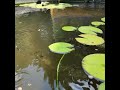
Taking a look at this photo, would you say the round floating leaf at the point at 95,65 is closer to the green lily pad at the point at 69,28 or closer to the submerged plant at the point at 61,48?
the submerged plant at the point at 61,48

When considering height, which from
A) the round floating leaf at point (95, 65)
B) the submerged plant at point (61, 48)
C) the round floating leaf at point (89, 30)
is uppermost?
the round floating leaf at point (89, 30)

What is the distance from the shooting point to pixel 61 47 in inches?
112

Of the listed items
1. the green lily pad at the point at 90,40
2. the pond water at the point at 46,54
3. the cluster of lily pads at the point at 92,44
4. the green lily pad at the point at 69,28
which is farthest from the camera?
the green lily pad at the point at 69,28

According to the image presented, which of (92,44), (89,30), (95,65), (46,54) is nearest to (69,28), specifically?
(89,30)

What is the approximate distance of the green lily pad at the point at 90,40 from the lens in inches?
119

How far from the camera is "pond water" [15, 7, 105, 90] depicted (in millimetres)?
2027

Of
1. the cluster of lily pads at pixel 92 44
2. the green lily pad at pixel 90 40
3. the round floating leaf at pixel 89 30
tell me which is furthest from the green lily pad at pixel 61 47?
the round floating leaf at pixel 89 30

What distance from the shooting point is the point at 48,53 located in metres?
2.72

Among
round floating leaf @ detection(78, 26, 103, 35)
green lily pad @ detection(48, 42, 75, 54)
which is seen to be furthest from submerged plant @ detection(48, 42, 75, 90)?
round floating leaf @ detection(78, 26, 103, 35)

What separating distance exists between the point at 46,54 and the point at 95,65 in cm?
72

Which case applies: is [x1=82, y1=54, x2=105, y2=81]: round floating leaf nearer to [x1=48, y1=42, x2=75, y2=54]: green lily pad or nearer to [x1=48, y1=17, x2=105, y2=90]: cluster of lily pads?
[x1=48, y1=17, x2=105, y2=90]: cluster of lily pads

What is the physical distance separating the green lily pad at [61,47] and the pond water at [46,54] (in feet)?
0.22
